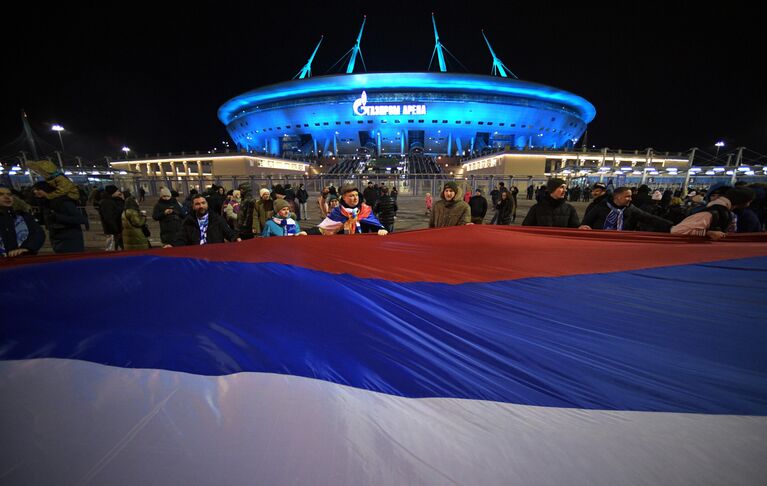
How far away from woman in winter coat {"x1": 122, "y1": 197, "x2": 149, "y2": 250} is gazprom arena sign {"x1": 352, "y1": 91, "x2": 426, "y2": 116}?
57171 millimetres

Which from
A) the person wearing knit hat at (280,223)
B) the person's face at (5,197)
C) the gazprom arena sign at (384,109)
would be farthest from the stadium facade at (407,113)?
the person's face at (5,197)

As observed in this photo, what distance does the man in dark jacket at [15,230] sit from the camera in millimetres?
3256

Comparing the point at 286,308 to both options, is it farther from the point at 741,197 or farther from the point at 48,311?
the point at 741,197

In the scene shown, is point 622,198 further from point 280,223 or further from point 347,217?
point 280,223

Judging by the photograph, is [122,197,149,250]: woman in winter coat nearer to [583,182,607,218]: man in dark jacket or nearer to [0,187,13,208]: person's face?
[0,187,13,208]: person's face

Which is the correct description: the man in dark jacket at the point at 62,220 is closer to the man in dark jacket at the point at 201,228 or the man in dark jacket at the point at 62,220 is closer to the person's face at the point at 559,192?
the man in dark jacket at the point at 201,228

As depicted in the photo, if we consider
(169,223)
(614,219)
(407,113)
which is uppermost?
(407,113)

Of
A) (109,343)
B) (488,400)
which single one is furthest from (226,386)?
(488,400)

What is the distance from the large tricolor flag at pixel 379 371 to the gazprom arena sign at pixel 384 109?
60.0 metres

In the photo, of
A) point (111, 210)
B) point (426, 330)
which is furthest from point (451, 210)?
point (111, 210)

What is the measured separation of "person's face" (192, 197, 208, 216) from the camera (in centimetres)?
388

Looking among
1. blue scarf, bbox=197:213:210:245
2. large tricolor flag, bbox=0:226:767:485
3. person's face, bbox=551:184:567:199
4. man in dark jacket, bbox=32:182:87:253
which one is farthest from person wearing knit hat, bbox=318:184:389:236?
man in dark jacket, bbox=32:182:87:253

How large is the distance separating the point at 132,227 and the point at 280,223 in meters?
2.82

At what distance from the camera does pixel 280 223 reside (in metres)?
4.26
